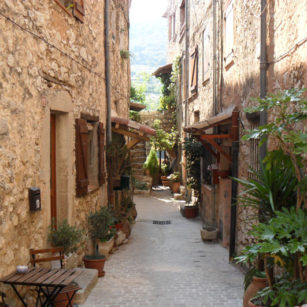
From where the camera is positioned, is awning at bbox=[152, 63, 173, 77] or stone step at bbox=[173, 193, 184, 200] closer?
stone step at bbox=[173, 193, 184, 200]

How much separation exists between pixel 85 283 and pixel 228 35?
5.57m

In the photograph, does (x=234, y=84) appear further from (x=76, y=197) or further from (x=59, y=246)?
(x=59, y=246)

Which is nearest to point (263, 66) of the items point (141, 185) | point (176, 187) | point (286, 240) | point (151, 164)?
point (286, 240)

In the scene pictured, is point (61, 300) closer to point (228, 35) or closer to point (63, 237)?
point (63, 237)

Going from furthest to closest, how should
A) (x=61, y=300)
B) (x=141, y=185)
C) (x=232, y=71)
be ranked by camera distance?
(x=141, y=185) → (x=232, y=71) → (x=61, y=300)

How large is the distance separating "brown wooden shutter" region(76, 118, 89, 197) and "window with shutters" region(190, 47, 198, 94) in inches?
279

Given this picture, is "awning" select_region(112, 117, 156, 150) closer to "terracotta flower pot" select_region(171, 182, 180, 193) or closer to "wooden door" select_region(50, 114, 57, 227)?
"wooden door" select_region(50, 114, 57, 227)

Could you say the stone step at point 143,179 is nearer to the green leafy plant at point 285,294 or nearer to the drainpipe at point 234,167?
the drainpipe at point 234,167

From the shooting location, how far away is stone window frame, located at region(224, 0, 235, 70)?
7.63 m

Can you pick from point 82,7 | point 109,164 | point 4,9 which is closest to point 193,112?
point 109,164

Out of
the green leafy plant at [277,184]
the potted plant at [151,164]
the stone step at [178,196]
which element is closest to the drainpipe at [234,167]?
the green leafy plant at [277,184]

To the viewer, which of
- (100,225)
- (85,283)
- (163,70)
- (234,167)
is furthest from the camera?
(163,70)

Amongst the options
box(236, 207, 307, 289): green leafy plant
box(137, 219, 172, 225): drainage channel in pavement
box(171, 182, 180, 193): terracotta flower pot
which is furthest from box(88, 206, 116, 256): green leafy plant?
box(171, 182, 180, 193): terracotta flower pot

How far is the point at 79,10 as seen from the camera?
598 centimetres
